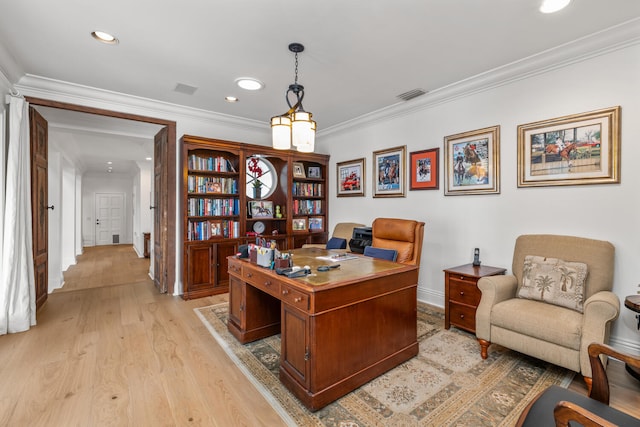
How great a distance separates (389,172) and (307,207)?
169 cm

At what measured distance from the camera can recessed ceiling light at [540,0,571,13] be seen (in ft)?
6.47

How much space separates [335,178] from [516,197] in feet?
9.40

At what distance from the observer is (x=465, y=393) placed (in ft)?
6.41

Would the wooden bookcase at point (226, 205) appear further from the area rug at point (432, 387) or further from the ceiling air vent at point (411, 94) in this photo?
the ceiling air vent at point (411, 94)

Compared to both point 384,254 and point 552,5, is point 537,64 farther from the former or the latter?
point 384,254

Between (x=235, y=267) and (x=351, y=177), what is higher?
(x=351, y=177)

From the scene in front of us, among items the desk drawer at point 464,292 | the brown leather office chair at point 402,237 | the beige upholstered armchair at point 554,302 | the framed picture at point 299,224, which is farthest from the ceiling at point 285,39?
the framed picture at point 299,224

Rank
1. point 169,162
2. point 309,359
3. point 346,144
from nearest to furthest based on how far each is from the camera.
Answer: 1. point 309,359
2. point 169,162
3. point 346,144

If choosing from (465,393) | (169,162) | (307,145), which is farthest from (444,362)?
(169,162)

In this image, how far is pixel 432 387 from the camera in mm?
2016

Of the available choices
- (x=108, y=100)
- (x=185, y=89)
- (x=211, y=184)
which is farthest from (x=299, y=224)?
(x=108, y=100)

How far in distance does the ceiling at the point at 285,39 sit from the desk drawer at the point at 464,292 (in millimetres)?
2097

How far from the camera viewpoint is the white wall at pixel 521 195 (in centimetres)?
235

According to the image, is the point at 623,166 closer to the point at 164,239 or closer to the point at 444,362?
the point at 444,362
